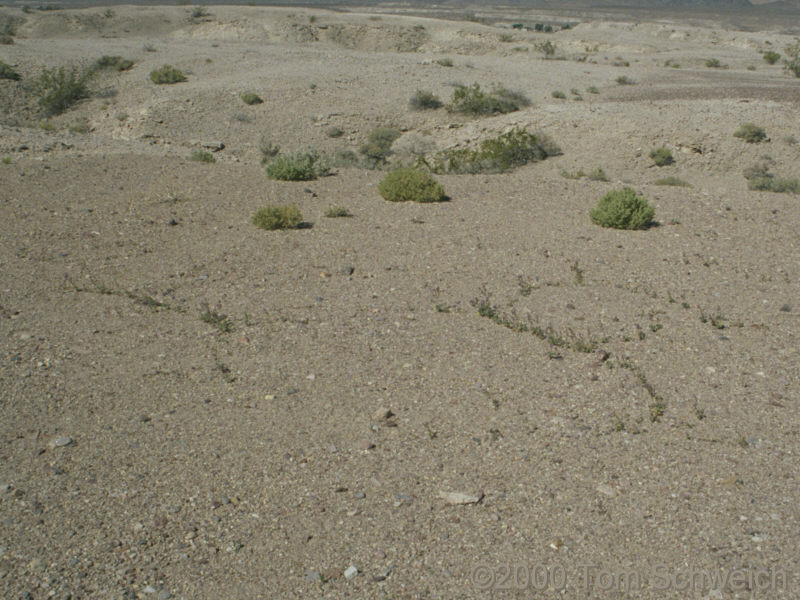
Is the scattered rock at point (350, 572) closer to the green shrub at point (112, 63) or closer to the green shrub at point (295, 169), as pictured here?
the green shrub at point (295, 169)

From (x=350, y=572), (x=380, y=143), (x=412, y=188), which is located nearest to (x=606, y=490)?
(x=350, y=572)

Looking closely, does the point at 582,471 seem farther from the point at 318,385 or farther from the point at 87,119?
the point at 87,119

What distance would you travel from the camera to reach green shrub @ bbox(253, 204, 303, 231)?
9.98 metres

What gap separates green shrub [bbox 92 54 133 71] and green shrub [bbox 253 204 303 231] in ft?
68.8

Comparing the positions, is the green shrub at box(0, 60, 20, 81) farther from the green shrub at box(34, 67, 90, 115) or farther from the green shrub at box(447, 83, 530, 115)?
the green shrub at box(447, 83, 530, 115)

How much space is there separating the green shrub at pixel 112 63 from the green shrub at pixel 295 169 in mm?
18261

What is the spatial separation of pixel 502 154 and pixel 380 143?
475 centimetres

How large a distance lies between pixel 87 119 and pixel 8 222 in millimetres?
14231

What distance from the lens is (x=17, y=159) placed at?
13016mm

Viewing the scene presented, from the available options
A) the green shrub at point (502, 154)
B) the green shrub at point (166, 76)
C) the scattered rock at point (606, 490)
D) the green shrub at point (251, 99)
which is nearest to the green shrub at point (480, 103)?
the green shrub at point (502, 154)

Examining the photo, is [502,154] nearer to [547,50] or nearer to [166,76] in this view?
[166,76]

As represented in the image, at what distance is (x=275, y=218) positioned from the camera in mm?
10000

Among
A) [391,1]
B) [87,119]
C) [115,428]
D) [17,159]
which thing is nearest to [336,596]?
[115,428]

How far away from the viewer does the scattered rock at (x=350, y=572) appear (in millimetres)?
4180
